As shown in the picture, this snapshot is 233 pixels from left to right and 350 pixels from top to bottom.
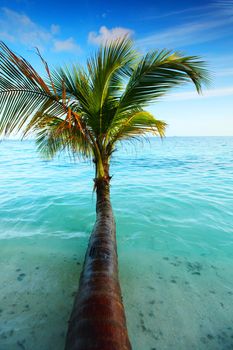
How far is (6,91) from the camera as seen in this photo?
2971mm

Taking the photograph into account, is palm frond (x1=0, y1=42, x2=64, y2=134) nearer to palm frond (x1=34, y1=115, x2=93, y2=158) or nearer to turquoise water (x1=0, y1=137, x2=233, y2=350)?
palm frond (x1=34, y1=115, x2=93, y2=158)

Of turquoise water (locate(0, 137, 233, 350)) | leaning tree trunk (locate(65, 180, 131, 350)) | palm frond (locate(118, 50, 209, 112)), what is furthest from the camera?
palm frond (locate(118, 50, 209, 112))

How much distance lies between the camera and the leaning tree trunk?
132cm

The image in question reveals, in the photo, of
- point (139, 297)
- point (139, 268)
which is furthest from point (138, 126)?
point (139, 297)

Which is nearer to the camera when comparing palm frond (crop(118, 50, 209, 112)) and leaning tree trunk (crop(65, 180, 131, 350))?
leaning tree trunk (crop(65, 180, 131, 350))

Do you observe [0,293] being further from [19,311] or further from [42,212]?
[42,212]

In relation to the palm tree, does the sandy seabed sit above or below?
below

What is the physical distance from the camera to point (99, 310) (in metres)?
1.53

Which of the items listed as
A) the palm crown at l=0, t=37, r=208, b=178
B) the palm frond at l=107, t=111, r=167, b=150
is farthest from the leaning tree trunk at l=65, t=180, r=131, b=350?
the palm frond at l=107, t=111, r=167, b=150

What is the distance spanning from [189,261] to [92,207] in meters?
3.89

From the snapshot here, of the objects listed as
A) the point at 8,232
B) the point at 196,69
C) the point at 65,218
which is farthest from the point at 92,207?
the point at 196,69

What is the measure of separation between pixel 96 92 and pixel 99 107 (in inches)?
10.6

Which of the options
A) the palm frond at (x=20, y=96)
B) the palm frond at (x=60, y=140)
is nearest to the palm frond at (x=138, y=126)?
the palm frond at (x=60, y=140)

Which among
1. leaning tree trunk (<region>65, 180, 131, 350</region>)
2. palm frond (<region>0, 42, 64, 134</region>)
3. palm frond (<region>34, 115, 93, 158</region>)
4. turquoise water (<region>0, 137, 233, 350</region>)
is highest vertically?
palm frond (<region>0, 42, 64, 134</region>)
